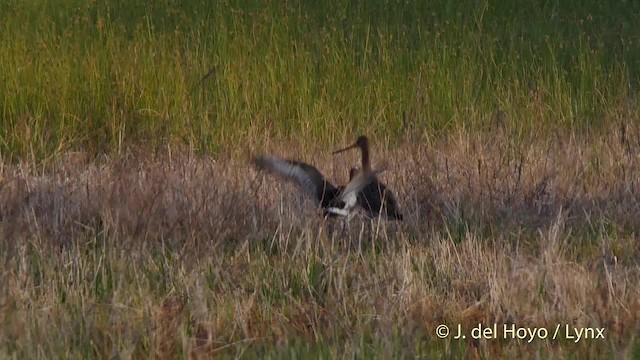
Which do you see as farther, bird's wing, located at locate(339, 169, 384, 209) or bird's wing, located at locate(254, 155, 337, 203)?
bird's wing, located at locate(254, 155, 337, 203)

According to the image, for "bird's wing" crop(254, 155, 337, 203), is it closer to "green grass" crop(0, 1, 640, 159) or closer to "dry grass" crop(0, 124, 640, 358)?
"dry grass" crop(0, 124, 640, 358)

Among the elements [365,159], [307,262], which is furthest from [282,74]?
[307,262]

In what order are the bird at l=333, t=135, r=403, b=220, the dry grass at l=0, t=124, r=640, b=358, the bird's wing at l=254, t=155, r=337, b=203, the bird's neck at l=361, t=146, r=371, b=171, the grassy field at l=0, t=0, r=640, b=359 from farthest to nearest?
1. the bird's neck at l=361, t=146, r=371, b=171
2. the bird's wing at l=254, t=155, r=337, b=203
3. the bird at l=333, t=135, r=403, b=220
4. the grassy field at l=0, t=0, r=640, b=359
5. the dry grass at l=0, t=124, r=640, b=358

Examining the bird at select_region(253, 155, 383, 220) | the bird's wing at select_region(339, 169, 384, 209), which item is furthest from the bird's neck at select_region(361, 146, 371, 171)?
the bird's wing at select_region(339, 169, 384, 209)

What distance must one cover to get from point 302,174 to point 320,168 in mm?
1222

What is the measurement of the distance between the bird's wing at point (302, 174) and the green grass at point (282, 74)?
180 centimetres

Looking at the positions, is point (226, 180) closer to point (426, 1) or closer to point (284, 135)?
point (284, 135)

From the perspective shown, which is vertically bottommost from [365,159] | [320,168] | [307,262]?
[320,168]

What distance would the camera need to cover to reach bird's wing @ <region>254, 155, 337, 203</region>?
18.4ft

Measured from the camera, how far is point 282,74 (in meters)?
8.34

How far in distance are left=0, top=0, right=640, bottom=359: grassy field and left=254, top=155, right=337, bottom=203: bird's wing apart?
4.4 inches

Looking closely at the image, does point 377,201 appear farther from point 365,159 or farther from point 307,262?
point 307,262

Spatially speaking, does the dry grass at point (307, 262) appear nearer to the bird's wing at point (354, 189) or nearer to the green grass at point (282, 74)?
the bird's wing at point (354, 189)

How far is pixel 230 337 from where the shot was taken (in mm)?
3924
